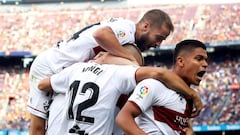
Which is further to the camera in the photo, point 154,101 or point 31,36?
point 31,36

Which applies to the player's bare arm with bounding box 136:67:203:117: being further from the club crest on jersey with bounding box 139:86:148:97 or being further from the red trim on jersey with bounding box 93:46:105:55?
the red trim on jersey with bounding box 93:46:105:55

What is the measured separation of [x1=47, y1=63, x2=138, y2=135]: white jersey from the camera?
110 inches

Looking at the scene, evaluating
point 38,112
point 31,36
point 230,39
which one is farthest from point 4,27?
point 38,112

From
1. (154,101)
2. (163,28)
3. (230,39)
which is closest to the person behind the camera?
(154,101)

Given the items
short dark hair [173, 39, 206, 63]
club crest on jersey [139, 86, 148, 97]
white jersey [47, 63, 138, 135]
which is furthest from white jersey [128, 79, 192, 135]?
short dark hair [173, 39, 206, 63]

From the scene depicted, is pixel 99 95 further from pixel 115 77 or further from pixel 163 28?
pixel 163 28

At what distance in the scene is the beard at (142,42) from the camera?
10.4ft

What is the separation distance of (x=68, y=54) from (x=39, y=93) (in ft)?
1.23

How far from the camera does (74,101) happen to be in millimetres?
2846

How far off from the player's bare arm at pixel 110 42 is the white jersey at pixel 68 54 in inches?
3.8

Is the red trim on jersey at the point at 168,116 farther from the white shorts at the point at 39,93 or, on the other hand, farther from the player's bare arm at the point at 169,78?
the white shorts at the point at 39,93

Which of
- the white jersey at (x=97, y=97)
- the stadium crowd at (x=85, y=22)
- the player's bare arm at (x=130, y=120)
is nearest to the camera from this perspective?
the player's bare arm at (x=130, y=120)

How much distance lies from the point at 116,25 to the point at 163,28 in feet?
1.18

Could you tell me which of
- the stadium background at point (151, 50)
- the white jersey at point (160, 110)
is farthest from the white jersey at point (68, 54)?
the stadium background at point (151, 50)
